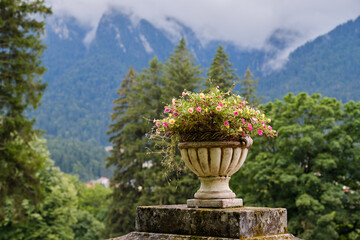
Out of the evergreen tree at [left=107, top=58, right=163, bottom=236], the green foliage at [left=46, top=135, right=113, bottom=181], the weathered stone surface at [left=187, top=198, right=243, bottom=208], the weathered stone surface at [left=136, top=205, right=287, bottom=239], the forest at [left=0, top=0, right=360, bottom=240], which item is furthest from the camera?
the green foliage at [left=46, top=135, right=113, bottom=181]

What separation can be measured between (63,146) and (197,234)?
166977mm

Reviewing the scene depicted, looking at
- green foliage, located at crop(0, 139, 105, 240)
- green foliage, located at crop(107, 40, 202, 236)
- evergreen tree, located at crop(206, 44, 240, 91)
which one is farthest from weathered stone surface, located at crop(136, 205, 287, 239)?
green foliage, located at crop(0, 139, 105, 240)

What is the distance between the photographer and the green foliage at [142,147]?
2703cm

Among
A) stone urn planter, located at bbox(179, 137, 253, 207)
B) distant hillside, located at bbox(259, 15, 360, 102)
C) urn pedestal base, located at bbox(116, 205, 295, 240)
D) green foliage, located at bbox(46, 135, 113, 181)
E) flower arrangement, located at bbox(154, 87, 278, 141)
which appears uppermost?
distant hillside, located at bbox(259, 15, 360, 102)

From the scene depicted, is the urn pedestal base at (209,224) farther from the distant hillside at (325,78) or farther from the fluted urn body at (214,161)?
the distant hillside at (325,78)

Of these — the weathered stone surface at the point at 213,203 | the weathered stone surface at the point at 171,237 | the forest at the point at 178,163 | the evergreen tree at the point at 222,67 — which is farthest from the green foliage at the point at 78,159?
the weathered stone surface at the point at 213,203

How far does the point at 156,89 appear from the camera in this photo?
31078mm

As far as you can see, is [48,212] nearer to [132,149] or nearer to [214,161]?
[132,149]

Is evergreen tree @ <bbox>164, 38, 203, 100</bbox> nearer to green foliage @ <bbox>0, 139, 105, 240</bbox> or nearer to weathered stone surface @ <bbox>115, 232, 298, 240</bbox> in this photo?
green foliage @ <bbox>0, 139, 105, 240</bbox>

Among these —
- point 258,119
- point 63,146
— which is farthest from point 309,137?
point 63,146

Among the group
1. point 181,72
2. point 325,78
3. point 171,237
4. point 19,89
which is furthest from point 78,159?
point 171,237

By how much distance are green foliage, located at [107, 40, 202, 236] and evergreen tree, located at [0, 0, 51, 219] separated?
9.19 m

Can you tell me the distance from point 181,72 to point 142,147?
6073mm

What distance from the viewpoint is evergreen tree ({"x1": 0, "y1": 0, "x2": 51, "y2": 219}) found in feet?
58.3
